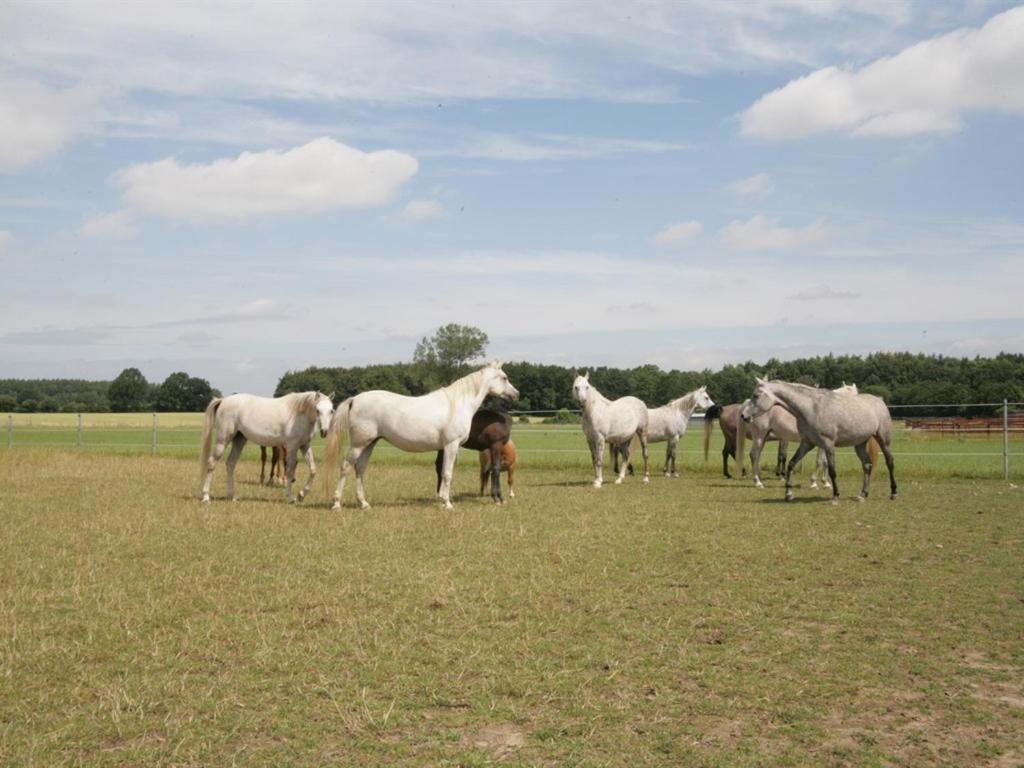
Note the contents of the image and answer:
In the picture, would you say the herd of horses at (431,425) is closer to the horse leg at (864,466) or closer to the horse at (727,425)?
the horse leg at (864,466)

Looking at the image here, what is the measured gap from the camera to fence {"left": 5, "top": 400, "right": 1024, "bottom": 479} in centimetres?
3094

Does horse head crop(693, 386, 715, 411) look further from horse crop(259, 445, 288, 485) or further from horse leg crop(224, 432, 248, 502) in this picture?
horse leg crop(224, 432, 248, 502)

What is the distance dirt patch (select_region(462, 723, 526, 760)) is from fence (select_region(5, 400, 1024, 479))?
2392 cm

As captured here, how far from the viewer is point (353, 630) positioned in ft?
19.7

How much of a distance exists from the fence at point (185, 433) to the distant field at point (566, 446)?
0.04 meters

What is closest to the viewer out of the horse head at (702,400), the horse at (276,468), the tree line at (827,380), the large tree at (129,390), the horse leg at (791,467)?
the horse leg at (791,467)

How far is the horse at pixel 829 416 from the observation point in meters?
14.0

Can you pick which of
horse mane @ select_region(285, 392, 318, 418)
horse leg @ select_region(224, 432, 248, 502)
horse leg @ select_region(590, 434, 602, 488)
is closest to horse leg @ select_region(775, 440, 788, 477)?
horse leg @ select_region(590, 434, 602, 488)

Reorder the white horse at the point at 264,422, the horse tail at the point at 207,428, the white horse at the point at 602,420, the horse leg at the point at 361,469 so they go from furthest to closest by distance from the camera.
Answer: the white horse at the point at 602,420, the horse tail at the point at 207,428, the white horse at the point at 264,422, the horse leg at the point at 361,469

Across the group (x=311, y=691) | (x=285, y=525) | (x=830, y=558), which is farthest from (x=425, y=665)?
(x=285, y=525)

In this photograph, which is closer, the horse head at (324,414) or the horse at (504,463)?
the horse head at (324,414)

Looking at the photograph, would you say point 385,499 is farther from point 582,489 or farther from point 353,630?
point 353,630

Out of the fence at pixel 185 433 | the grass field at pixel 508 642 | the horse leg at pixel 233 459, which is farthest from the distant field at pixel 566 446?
the grass field at pixel 508 642

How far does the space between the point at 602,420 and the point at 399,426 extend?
17.3 feet
